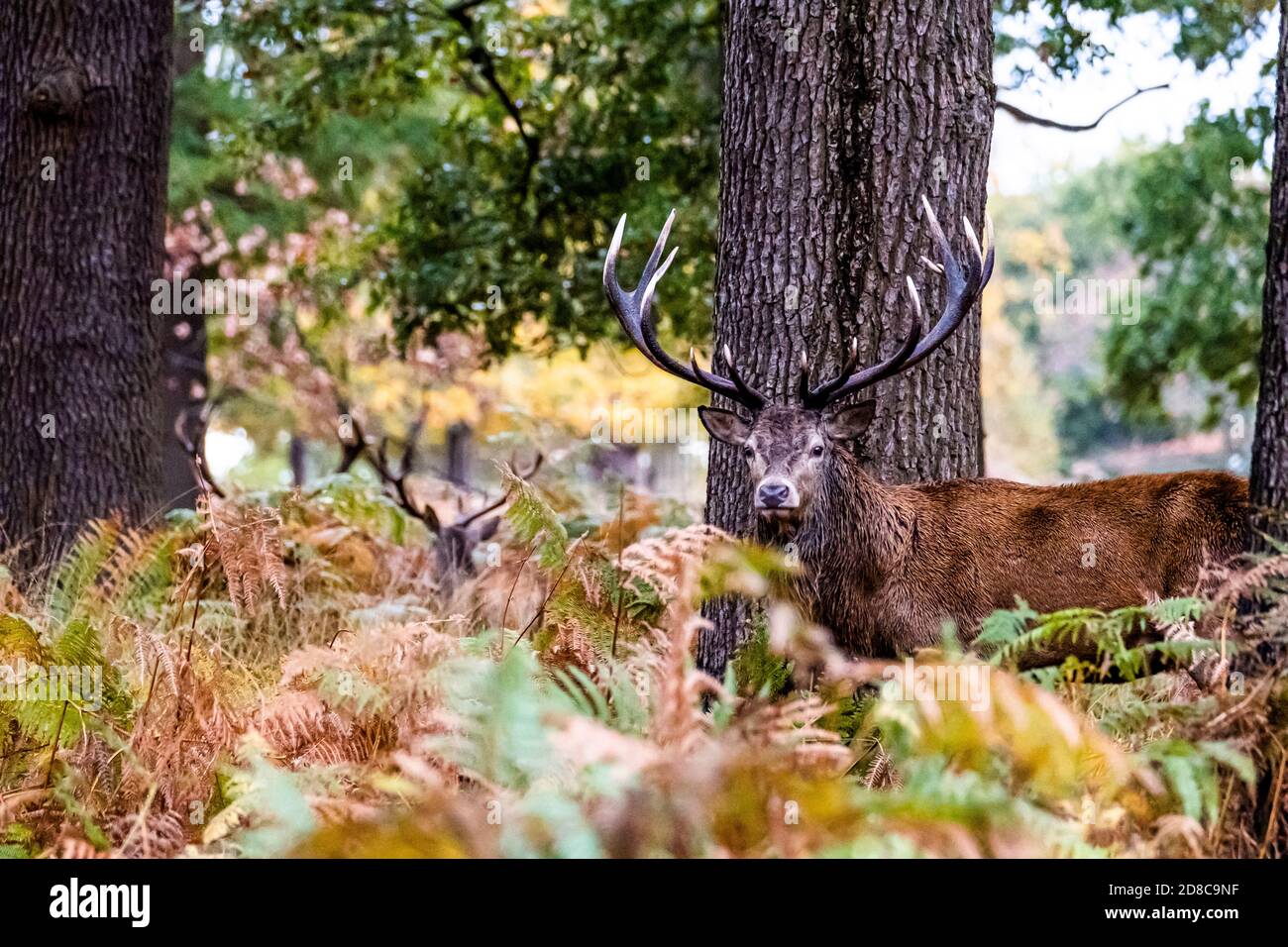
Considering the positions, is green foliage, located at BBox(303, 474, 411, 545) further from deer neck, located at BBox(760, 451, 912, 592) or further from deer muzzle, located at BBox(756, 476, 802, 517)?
deer muzzle, located at BBox(756, 476, 802, 517)

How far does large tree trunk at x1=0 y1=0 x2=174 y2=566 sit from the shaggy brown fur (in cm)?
382

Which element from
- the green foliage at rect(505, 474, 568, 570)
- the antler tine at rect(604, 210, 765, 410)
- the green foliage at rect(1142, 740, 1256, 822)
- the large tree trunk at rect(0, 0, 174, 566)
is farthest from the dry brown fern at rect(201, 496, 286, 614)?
the green foliage at rect(1142, 740, 1256, 822)

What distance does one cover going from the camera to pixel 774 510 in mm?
5180

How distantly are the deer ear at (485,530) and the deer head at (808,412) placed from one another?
340 cm

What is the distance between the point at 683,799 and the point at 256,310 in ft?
48.6

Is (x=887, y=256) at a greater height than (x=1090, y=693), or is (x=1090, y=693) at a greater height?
(x=887, y=256)

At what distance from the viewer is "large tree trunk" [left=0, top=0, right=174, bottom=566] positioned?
7465 mm

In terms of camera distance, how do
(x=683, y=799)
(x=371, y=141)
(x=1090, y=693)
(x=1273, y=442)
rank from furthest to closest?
(x=371, y=141) < (x=1090, y=693) < (x=1273, y=442) < (x=683, y=799)

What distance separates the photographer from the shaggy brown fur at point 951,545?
537cm

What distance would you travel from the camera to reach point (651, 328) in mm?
5742
